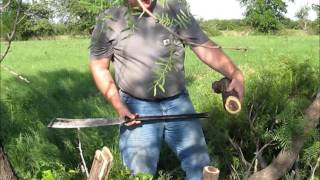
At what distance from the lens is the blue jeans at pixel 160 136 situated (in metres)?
3.45

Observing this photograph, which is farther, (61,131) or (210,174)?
(61,131)

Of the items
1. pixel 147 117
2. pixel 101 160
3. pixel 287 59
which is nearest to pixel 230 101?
pixel 147 117

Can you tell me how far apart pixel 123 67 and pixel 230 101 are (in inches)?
28.8

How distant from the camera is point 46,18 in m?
1.99

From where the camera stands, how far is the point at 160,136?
139 inches

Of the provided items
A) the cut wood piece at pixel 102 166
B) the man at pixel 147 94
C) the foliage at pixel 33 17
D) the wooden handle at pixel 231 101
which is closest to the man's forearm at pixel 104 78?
the man at pixel 147 94

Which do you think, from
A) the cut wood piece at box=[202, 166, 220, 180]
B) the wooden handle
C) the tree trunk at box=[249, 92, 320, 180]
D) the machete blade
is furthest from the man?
the cut wood piece at box=[202, 166, 220, 180]

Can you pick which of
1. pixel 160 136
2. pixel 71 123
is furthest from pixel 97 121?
pixel 160 136

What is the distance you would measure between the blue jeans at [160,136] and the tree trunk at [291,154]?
455mm

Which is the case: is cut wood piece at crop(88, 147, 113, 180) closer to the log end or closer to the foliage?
the foliage

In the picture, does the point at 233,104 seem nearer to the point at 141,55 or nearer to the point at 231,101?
the point at 231,101

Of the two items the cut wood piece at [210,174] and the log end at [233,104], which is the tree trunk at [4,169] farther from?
the log end at [233,104]

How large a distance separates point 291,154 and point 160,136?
0.84 m

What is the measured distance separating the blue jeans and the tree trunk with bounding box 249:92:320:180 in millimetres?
455
